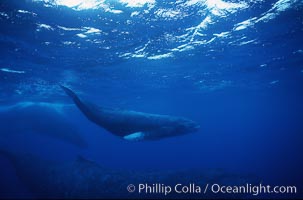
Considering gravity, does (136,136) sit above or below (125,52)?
below

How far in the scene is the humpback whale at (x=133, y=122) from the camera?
23.3 ft

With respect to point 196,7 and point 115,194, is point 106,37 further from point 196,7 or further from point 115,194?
point 115,194

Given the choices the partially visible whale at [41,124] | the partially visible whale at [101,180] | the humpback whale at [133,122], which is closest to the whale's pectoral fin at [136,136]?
the humpback whale at [133,122]

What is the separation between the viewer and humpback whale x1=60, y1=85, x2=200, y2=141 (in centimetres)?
709

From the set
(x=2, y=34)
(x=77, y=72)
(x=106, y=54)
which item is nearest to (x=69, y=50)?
(x=106, y=54)

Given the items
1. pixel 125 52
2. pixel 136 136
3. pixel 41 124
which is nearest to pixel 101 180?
pixel 136 136

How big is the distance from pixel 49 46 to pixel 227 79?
75.3 ft

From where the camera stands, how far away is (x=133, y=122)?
23.3 ft

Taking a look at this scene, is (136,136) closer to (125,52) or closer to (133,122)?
(133,122)

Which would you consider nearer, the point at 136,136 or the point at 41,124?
the point at 136,136

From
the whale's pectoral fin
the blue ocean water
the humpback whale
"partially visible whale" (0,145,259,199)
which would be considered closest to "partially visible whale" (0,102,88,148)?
the blue ocean water

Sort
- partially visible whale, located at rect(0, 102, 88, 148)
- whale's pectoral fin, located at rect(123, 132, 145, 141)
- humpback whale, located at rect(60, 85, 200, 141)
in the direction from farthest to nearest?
1. partially visible whale, located at rect(0, 102, 88, 148)
2. humpback whale, located at rect(60, 85, 200, 141)
3. whale's pectoral fin, located at rect(123, 132, 145, 141)

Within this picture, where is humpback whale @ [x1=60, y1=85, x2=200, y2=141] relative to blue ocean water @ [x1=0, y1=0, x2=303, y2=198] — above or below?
below

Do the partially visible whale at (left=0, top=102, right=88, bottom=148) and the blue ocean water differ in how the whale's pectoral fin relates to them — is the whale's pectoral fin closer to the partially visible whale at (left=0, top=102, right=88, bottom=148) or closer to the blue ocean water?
the blue ocean water
